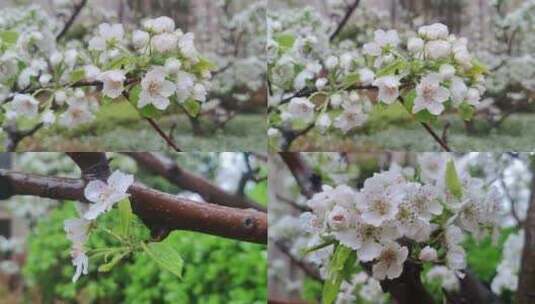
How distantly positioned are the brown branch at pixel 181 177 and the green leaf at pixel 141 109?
147 millimetres

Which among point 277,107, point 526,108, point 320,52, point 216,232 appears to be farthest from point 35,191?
point 526,108

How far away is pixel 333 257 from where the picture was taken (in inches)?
60.5

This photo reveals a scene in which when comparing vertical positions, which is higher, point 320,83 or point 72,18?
point 72,18

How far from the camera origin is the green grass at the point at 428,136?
1.88 metres

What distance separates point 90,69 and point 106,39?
0.24 feet

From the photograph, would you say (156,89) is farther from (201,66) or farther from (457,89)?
(457,89)

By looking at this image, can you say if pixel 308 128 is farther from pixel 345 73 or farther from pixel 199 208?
pixel 199 208

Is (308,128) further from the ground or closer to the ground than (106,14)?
closer to the ground

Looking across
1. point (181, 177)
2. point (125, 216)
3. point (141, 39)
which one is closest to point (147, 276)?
point (181, 177)

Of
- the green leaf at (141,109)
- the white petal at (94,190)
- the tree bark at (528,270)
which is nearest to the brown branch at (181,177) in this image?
the green leaf at (141,109)

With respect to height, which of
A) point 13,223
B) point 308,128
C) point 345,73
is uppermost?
point 345,73

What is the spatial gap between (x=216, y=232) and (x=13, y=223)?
1.84ft

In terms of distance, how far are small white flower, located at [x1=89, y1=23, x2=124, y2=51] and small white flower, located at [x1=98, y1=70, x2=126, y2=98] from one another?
66mm

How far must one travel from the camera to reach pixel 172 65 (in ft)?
5.54
